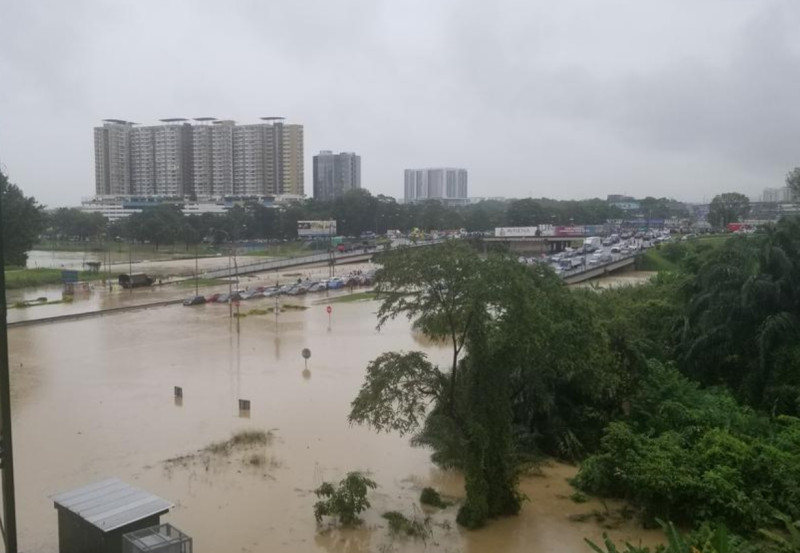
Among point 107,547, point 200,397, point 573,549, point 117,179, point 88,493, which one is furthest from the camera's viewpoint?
point 117,179

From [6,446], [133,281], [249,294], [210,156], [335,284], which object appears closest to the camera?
[6,446]

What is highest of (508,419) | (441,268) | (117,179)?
(117,179)

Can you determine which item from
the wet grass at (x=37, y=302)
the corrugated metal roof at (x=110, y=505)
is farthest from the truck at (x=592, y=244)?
the corrugated metal roof at (x=110, y=505)

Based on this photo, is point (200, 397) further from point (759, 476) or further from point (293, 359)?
point (759, 476)

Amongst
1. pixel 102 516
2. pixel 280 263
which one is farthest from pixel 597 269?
pixel 102 516

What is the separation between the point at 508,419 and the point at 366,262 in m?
49.1

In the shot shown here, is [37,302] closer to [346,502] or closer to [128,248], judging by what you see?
[346,502]

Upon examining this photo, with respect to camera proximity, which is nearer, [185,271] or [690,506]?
[690,506]

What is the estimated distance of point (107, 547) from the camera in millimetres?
7570

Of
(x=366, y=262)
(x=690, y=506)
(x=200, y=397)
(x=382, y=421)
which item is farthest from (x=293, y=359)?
(x=366, y=262)

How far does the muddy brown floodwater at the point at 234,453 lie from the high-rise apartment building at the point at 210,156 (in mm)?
89772

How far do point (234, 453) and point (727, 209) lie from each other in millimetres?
77568

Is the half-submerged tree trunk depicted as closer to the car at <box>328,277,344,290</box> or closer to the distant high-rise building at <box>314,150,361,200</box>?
the car at <box>328,277,344,290</box>

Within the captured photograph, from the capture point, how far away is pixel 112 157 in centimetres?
11675
